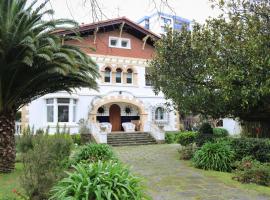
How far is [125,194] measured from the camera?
202 inches

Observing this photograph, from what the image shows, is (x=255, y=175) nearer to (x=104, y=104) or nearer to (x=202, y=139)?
(x=202, y=139)

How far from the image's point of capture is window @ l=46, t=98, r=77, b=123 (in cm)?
2178

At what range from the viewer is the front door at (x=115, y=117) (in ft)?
83.7

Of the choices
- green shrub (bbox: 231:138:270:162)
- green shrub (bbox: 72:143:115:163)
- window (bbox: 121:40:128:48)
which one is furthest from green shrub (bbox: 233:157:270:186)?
window (bbox: 121:40:128:48)

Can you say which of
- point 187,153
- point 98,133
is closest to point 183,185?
point 187,153

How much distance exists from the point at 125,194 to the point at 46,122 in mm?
18009

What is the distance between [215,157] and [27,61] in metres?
7.35

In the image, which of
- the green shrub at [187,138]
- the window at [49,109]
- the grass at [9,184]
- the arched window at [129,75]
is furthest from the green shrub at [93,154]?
the arched window at [129,75]

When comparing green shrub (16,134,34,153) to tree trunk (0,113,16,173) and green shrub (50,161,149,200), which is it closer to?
tree trunk (0,113,16,173)

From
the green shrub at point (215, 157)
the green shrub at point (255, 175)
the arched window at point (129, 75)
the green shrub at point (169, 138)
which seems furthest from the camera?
the arched window at point (129, 75)

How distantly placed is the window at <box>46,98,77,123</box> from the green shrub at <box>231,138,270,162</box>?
13.4 m

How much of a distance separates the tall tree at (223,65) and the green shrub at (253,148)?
59.9 inches

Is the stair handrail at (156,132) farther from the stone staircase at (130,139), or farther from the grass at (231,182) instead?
the grass at (231,182)

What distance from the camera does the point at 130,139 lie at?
881 inches
